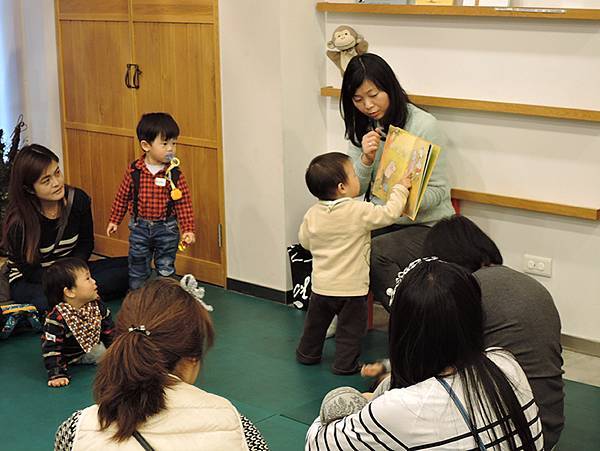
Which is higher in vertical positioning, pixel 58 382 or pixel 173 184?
pixel 173 184

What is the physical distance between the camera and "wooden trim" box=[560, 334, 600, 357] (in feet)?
13.5

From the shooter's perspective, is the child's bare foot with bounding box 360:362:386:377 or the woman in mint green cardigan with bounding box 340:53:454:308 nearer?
the child's bare foot with bounding box 360:362:386:377

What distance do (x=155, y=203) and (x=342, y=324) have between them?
123 cm

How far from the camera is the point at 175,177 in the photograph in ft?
15.5

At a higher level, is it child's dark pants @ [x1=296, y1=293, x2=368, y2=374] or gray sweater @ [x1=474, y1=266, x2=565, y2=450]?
gray sweater @ [x1=474, y1=266, x2=565, y2=450]

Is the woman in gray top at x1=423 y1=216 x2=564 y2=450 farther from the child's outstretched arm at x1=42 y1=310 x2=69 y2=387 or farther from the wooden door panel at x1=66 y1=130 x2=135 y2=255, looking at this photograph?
the wooden door panel at x1=66 y1=130 x2=135 y2=255

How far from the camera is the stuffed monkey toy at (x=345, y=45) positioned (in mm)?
4539

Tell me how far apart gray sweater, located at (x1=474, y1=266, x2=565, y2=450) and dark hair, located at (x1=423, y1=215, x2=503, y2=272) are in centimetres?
5

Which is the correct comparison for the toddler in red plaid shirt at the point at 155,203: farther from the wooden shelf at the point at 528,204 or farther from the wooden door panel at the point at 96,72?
the wooden shelf at the point at 528,204

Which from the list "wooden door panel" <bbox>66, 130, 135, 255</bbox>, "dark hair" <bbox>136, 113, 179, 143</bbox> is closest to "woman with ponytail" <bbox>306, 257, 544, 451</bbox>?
"dark hair" <bbox>136, 113, 179, 143</bbox>

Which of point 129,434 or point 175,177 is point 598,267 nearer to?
point 175,177

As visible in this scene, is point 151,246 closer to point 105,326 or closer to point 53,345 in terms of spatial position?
point 105,326

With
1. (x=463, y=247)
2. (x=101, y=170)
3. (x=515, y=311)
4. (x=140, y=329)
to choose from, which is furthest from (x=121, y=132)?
(x=140, y=329)

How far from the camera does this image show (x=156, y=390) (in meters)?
1.95
